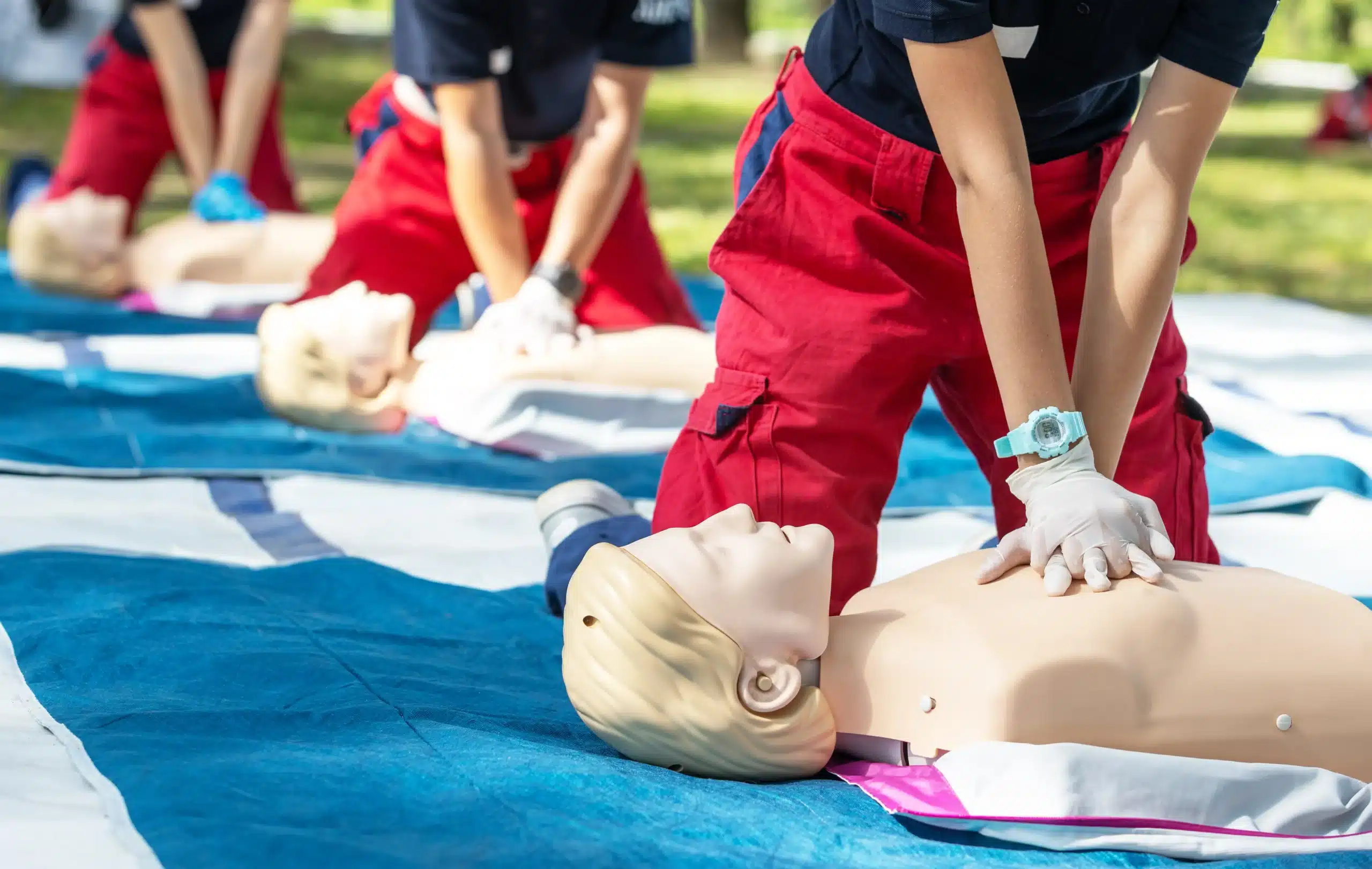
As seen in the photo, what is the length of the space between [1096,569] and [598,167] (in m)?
1.90

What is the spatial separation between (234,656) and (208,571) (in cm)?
43

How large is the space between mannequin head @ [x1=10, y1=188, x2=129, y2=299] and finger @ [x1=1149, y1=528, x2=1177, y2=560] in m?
3.38

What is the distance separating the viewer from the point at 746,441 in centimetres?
192

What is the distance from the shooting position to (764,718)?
4.99 feet

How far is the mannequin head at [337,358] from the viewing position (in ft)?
10.1

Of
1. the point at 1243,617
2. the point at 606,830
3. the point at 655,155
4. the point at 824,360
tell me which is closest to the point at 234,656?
the point at 606,830

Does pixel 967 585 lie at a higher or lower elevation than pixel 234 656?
higher

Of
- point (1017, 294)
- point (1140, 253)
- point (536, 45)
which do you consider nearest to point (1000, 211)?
point (1017, 294)

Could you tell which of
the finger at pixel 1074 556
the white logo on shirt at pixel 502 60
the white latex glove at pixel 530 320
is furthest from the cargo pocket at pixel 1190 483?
the white logo on shirt at pixel 502 60

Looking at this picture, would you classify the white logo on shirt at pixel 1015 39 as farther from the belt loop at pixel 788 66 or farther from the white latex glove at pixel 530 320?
the white latex glove at pixel 530 320

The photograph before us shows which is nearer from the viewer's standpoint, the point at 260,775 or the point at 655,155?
the point at 260,775

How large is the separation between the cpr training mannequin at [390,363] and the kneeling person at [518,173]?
68 millimetres

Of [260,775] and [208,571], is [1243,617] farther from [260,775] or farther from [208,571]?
[208,571]

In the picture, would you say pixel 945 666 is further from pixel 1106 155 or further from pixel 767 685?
pixel 1106 155
